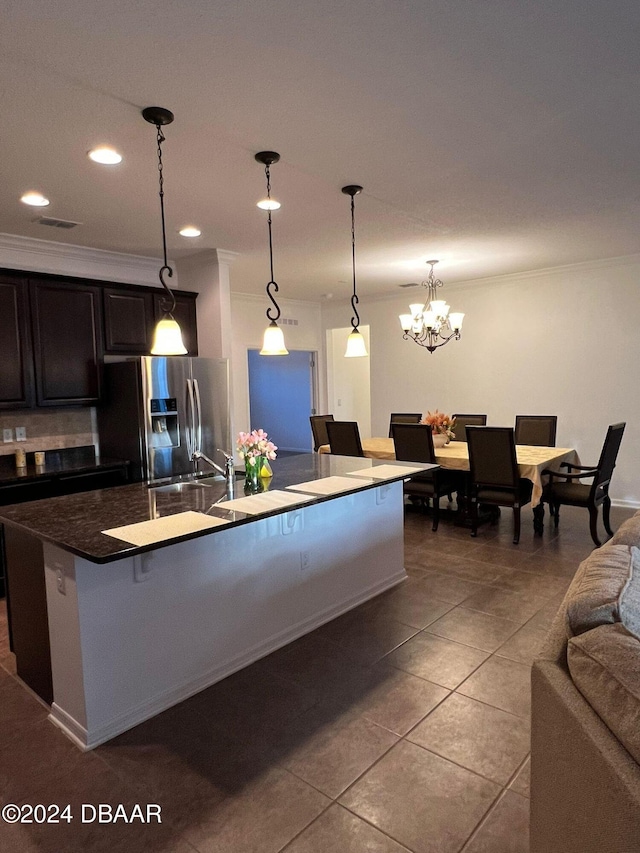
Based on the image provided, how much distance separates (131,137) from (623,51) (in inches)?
83.5

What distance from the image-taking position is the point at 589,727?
50.2 inches

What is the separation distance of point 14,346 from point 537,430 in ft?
16.5

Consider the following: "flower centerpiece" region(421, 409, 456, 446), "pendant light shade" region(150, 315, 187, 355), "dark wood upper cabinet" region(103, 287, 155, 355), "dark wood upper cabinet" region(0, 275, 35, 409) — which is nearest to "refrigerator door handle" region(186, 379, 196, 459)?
"dark wood upper cabinet" region(103, 287, 155, 355)

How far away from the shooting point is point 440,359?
23.8 feet

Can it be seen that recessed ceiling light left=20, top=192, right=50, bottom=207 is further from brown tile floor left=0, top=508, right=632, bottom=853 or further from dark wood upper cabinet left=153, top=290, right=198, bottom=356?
brown tile floor left=0, top=508, right=632, bottom=853

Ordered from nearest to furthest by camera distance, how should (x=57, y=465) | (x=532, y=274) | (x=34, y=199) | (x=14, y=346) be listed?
(x=34, y=199), (x=14, y=346), (x=57, y=465), (x=532, y=274)

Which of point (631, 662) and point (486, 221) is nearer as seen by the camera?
point (631, 662)

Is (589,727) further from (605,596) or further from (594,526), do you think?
(594,526)

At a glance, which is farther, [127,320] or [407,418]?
[407,418]

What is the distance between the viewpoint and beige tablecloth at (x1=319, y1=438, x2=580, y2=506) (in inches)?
183

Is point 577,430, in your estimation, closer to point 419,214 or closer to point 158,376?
point 419,214

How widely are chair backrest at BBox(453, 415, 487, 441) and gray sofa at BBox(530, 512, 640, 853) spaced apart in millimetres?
4745

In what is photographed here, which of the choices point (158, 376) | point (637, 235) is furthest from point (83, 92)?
point (637, 235)

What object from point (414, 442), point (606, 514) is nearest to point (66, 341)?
point (414, 442)
